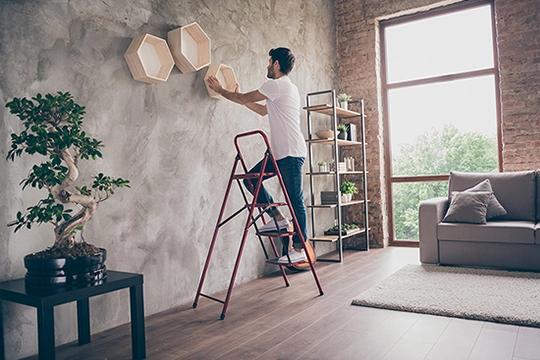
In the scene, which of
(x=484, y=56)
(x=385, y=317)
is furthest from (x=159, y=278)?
(x=484, y=56)

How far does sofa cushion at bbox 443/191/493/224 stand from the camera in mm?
4047

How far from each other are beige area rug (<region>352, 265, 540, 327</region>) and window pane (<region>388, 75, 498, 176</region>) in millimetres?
1884

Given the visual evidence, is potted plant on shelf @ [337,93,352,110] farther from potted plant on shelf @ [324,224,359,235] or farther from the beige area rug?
the beige area rug

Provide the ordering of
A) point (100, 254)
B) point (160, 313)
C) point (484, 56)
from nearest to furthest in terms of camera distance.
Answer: point (100, 254) → point (160, 313) → point (484, 56)

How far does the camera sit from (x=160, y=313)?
3.02 metres

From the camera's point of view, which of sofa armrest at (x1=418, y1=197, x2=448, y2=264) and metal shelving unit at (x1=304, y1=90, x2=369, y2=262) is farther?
metal shelving unit at (x1=304, y1=90, x2=369, y2=262)

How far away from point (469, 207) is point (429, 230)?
0.41 metres

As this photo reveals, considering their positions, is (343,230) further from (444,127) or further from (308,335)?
(308,335)

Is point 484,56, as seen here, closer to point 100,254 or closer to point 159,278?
point 159,278

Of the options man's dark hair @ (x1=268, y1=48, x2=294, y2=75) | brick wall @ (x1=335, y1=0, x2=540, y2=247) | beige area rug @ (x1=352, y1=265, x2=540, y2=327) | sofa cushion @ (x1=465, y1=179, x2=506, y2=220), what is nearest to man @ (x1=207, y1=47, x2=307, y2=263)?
man's dark hair @ (x1=268, y1=48, x2=294, y2=75)

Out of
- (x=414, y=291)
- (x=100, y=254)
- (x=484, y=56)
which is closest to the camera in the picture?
(x=100, y=254)

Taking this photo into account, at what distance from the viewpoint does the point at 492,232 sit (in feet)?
12.7

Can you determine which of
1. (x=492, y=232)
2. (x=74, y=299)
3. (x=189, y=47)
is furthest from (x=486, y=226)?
(x=74, y=299)

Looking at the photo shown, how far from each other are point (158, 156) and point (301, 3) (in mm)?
2944
